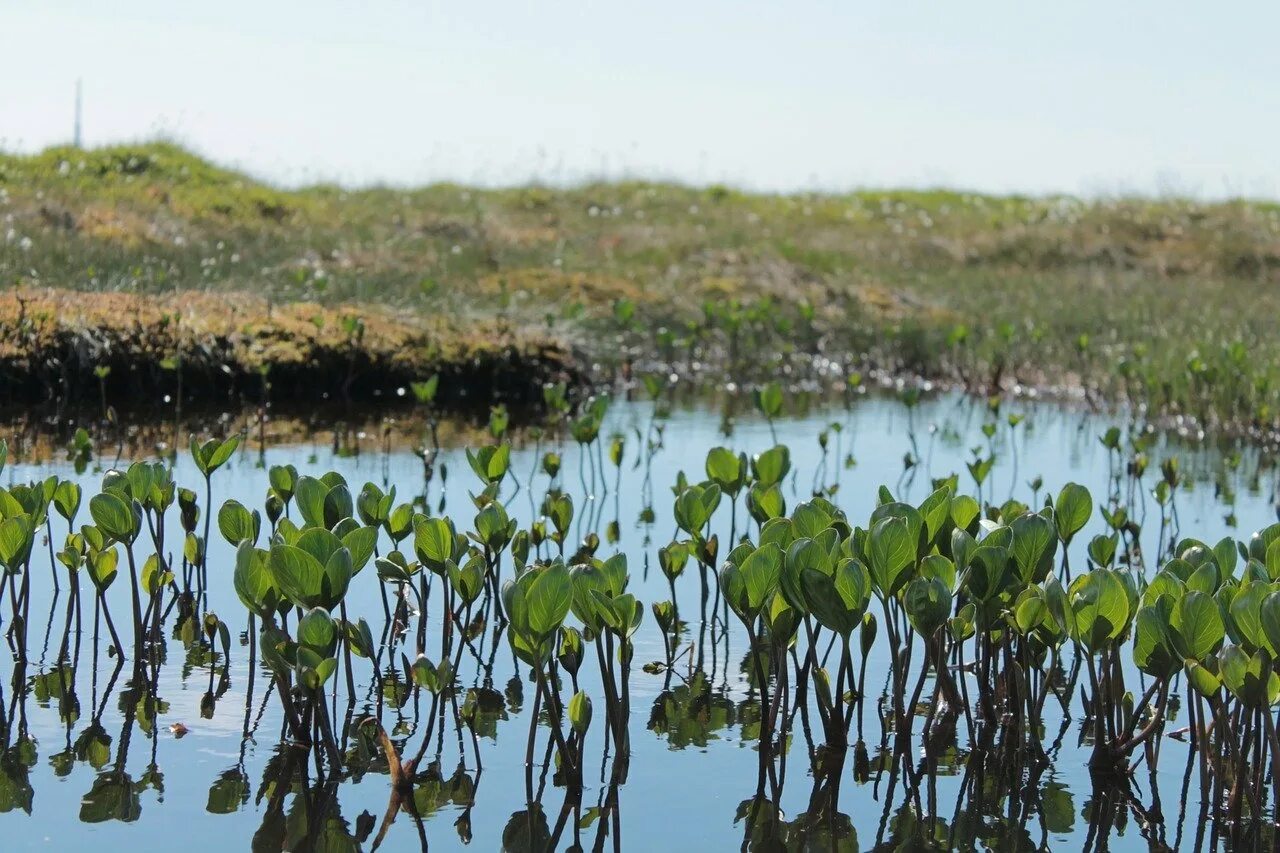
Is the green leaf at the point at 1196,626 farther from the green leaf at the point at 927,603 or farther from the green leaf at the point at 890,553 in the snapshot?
the green leaf at the point at 890,553

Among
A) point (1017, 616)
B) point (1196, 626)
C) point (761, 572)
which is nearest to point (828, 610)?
point (761, 572)

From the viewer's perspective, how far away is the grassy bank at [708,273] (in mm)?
12172

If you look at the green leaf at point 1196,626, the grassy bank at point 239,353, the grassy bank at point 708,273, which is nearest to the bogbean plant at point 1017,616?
the green leaf at point 1196,626

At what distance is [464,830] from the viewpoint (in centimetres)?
324

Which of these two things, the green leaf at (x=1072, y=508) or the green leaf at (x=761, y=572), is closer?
the green leaf at (x=761, y=572)

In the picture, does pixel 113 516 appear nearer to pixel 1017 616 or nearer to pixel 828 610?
pixel 828 610

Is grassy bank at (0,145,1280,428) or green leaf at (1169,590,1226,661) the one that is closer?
green leaf at (1169,590,1226,661)

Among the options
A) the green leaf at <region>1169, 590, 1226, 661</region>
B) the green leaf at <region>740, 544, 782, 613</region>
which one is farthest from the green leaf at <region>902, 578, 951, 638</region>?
the green leaf at <region>1169, 590, 1226, 661</region>

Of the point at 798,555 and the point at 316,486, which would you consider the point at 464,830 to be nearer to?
the point at 798,555

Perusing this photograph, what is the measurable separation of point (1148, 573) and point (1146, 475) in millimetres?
2700

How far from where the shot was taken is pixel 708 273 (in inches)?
718

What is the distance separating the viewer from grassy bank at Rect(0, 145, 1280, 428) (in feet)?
39.9

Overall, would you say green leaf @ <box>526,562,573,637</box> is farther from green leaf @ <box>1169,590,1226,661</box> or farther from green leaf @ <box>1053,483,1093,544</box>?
green leaf @ <box>1053,483,1093,544</box>

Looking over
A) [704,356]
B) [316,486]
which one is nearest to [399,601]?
[316,486]
